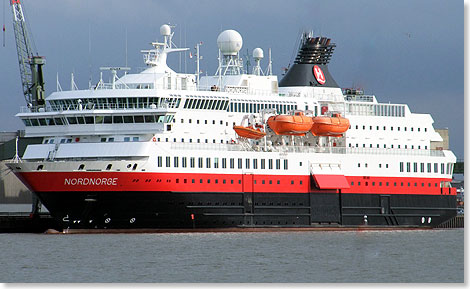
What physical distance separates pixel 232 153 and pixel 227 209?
297cm

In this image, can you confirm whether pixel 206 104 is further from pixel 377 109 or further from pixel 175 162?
pixel 377 109

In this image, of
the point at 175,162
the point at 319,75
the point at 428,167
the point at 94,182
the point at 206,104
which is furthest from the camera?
the point at 319,75

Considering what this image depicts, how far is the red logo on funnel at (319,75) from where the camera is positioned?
224ft

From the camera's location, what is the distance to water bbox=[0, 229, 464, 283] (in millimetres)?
43312

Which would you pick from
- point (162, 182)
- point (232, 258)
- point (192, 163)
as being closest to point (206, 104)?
point (192, 163)

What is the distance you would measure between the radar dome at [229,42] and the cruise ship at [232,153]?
56 mm

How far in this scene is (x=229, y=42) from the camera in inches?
2623

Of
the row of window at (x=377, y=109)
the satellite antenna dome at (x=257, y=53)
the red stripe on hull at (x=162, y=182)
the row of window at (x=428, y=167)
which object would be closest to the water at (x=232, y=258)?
the red stripe on hull at (x=162, y=182)

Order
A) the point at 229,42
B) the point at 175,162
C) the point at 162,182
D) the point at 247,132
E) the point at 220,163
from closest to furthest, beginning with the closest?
1. the point at 162,182
2. the point at 175,162
3. the point at 220,163
4. the point at 247,132
5. the point at 229,42

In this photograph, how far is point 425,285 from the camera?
41594 mm

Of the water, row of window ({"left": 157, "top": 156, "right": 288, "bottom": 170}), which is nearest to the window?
row of window ({"left": 157, "top": 156, "right": 288, "bottom": 170})

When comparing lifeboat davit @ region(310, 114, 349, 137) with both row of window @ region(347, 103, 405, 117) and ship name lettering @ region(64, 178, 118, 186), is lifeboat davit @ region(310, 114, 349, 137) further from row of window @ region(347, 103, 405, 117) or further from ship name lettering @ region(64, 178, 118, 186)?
ship name lettering @ region(64, 178, 118, 186)

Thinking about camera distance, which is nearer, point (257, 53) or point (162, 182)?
point (162, 182)

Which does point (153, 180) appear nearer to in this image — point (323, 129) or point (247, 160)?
point (247, 160)
